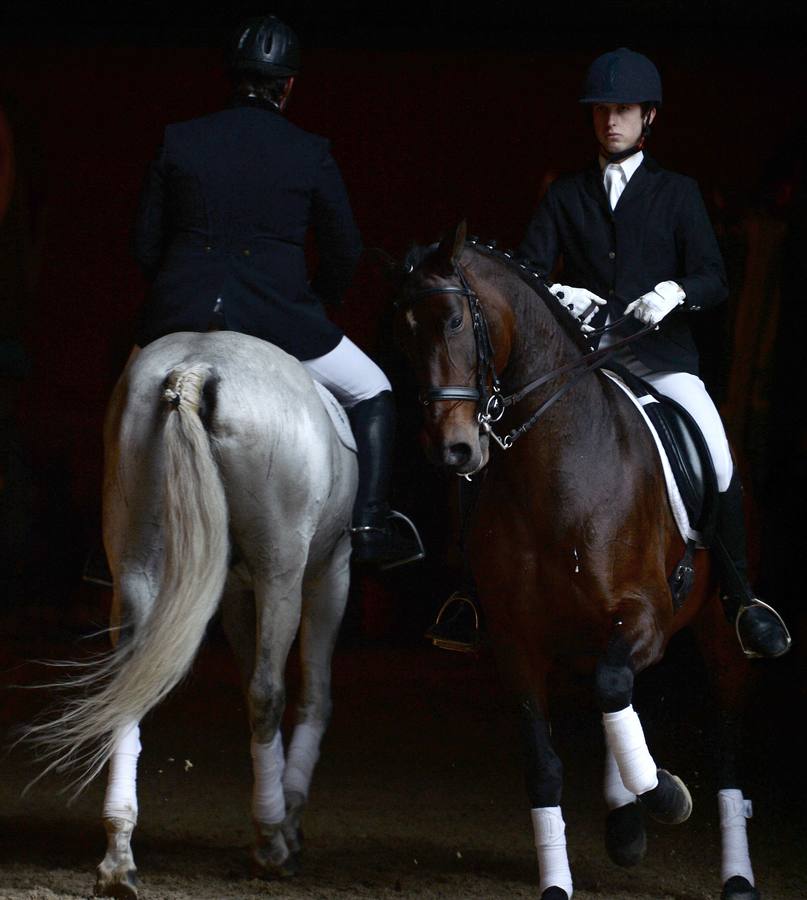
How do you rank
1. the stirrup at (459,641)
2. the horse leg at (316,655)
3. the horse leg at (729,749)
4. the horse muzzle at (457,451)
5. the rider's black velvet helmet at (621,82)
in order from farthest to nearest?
the horse leg at (316,655) < the stirrup at (459,641) < the rider's black velvet helmet at (621,82) < the horse leg at (729,749) < the horse muzzle at (457,451)

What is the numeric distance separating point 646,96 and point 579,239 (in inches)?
19.1

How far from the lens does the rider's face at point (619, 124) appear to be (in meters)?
4.54

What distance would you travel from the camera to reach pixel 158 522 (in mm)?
4039

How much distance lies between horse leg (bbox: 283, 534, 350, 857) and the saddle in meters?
1.11

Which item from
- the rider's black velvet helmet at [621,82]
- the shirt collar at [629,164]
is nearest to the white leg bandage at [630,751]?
the shirt collar at [629,164]

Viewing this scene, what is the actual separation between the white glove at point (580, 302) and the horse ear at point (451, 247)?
1.88ft

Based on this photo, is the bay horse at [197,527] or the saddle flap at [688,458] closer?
the bay horse at [197,527]

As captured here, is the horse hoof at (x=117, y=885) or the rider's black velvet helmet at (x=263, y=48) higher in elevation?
the rider's black velvet helmet at (x=263, y=48)

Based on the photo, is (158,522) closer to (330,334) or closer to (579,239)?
(330,334)

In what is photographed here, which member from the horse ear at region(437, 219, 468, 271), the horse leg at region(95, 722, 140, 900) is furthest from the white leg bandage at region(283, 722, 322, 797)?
the horse ear at region(437, 219, 468, 271)

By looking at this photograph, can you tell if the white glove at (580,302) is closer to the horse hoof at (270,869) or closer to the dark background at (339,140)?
the horse hoof at (270,869)

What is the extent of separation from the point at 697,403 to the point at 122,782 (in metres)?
2.05

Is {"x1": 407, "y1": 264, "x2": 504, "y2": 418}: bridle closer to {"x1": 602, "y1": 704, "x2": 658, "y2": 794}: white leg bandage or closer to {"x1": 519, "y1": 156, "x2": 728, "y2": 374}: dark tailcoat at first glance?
{"x1": 519, "y1": 156, "x2": 728, "y2": 374}: dark tailcoat

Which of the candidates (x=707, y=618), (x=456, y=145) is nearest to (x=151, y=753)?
(x=707, y=618)
